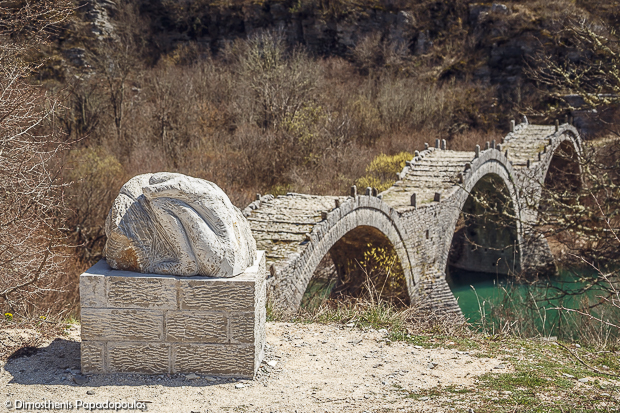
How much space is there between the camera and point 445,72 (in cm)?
4197

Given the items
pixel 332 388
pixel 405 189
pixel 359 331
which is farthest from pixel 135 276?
pixel 405 189

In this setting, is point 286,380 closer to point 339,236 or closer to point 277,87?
point 339,236

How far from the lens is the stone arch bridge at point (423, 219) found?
12.6 metres

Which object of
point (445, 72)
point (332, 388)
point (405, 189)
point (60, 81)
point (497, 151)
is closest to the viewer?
point (332, 388)

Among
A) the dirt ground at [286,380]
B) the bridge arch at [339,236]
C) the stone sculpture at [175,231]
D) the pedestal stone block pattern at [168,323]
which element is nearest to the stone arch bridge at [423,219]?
the bridge arch at [339,236]

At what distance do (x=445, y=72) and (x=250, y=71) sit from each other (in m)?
14.8

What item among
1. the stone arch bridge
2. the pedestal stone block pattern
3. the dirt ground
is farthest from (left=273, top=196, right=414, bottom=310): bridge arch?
the pedestal stone block pattern

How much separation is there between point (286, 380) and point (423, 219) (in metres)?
14.7

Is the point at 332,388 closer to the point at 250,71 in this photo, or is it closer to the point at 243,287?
the point at 243,287

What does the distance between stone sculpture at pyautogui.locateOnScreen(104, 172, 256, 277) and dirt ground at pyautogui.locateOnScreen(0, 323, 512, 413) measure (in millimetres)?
929

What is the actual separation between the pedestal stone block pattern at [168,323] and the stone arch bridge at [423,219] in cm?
489

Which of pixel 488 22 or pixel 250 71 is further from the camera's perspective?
pixel 488 22

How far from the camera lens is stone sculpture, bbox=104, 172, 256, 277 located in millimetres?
5195

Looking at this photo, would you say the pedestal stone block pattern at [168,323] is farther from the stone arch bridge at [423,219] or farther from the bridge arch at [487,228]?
Result: the bridge arch at [487,228]
